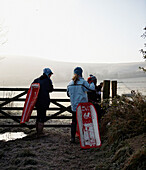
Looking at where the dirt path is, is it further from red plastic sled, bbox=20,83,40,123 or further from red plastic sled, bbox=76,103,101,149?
red plastic sled, bbox=20,83,40,123

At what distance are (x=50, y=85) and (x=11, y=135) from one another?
1.90 meters

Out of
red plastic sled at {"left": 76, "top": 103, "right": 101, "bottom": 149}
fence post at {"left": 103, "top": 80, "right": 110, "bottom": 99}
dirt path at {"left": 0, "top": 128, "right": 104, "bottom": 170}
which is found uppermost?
fence post at {"left": 103, "top": 80, "right": 110, "bottom": 99}

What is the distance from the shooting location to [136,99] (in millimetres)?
4480

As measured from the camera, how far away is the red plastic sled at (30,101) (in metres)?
5.95

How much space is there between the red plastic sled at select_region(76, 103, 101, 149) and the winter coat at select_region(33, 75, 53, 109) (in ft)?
3.49

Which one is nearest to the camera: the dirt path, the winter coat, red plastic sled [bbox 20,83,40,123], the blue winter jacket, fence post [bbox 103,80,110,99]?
the dirt path

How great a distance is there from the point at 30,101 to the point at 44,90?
556 mm

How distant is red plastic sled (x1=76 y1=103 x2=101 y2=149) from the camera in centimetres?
496

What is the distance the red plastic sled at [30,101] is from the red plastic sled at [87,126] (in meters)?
1.39

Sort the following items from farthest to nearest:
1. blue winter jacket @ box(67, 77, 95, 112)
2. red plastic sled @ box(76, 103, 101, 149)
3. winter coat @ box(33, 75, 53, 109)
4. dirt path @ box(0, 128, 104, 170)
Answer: winter coat @ box(33, 75, 53, 109), blue winter jacket @ box(67, 77, 95, 112), red plastic sled @ box(76, 103, 101, 149), dirt path @ box(0, 128, 104, 170)

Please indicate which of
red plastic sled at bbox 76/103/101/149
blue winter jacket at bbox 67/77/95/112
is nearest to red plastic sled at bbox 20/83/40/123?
blue winter jacket at bbox 67/77/95/112

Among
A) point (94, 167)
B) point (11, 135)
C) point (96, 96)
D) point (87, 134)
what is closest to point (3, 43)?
point (11, 135)

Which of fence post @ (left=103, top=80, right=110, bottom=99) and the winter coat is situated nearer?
the winter coat

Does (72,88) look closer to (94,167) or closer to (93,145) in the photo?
(93,145)
